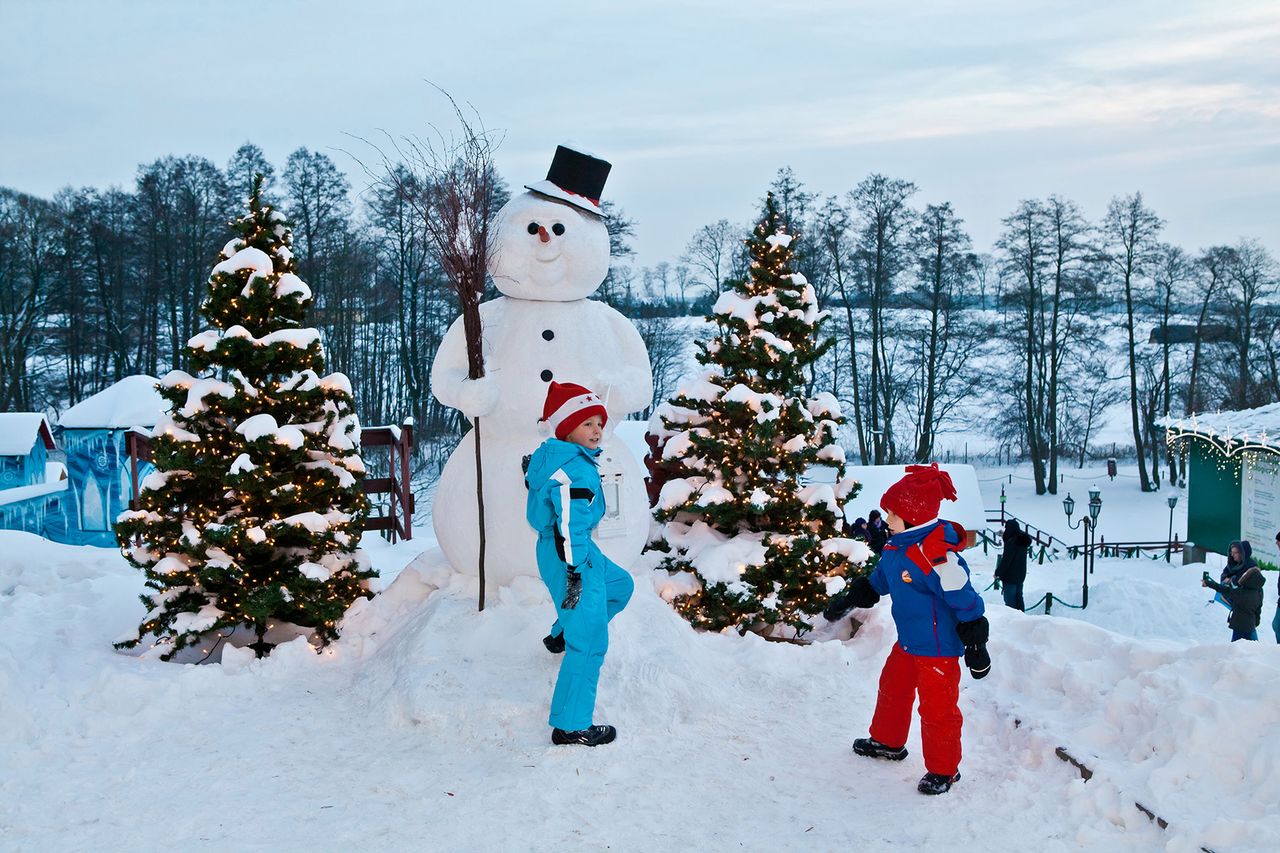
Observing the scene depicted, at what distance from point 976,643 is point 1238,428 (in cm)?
1690

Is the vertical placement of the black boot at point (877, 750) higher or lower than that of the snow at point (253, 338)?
Answer: lower

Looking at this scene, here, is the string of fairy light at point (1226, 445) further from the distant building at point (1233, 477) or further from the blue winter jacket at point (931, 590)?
the blue winter jacket at point (931, 590)

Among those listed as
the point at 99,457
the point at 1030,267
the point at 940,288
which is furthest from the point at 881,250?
the point at 99,457

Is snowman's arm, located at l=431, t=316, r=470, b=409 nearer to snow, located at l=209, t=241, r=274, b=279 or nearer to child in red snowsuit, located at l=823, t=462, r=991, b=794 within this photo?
snow, located at l=209, t=241, r=274, b=279

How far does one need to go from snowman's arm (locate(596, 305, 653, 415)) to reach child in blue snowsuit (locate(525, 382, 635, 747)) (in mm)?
1313

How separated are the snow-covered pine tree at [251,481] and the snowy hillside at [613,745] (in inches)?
17.4

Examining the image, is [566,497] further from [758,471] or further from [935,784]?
[758,471]

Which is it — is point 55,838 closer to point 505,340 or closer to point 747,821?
point 747,821

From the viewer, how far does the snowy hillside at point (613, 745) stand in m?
4.38

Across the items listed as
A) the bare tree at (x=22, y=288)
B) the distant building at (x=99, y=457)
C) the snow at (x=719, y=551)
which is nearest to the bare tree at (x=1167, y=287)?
the snow at (x=719, y=551)

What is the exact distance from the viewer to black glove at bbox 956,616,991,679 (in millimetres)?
4707

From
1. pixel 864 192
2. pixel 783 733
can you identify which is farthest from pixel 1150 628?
pixel 864 192

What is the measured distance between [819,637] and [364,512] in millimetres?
3711

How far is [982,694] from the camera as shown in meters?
5.92
